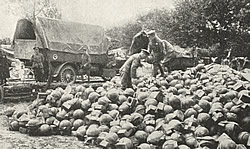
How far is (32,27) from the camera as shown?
1235 cm

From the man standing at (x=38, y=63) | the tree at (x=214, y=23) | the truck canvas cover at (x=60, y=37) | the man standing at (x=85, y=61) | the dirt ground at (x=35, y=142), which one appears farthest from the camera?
the tree at (x=214, y=23)

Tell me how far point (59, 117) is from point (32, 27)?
25.7 feet

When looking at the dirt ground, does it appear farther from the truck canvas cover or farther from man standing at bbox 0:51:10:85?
the truck canvas cover

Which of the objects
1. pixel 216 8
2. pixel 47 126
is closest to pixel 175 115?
pixel 47 126

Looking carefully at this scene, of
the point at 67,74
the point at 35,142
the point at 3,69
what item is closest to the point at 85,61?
the point at 67,74

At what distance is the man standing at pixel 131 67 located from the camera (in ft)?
18.0

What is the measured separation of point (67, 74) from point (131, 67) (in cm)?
717

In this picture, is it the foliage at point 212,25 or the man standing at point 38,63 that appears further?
the foliage at point 212,25

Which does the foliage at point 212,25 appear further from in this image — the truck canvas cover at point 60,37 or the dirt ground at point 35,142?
the dirt ground at point 35,142

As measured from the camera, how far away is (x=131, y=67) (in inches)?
220

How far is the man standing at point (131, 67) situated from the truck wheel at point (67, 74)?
22.5 ft

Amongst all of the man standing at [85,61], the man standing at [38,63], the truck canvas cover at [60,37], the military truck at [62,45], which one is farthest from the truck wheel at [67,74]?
the man standing at [38,63]

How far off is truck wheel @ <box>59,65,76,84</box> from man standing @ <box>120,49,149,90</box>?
6.87 metres

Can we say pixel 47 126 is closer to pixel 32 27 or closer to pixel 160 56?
pixel 160 56
